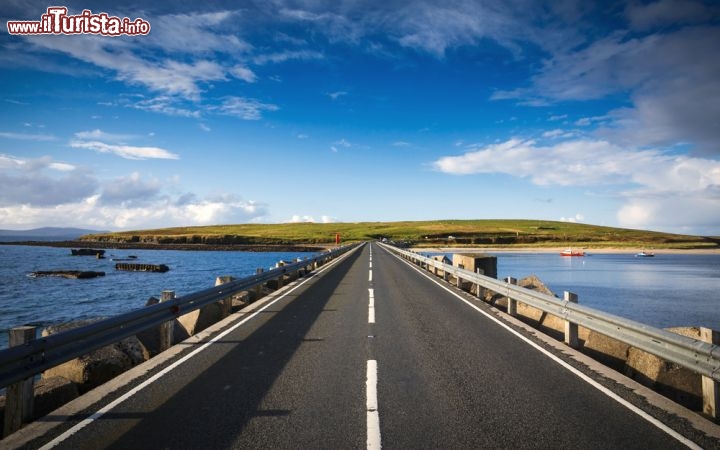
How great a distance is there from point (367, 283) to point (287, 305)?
6661 mm

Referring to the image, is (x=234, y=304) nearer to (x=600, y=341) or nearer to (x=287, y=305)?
(x=287, y=305)

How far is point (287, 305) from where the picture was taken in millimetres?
12445

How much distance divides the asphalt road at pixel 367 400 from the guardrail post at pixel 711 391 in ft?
3.06

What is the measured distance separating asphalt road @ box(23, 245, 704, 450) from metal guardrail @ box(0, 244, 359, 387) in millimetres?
984

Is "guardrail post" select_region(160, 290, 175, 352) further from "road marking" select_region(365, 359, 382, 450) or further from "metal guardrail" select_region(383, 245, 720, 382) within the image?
"metal guardrail" select_region(383, 245, 720, 382)

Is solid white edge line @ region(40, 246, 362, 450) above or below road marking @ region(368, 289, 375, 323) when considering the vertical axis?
above

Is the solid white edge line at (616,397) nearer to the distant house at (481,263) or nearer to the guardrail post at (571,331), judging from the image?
the guardrail post at (571,331)

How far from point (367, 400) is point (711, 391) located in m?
4.03

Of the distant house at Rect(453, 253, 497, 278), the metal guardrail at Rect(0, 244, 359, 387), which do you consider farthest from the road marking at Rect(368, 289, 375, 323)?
the distant house at Rect(453, 253, 497, 278)

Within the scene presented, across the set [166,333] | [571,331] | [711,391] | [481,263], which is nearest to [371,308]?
[571,331]

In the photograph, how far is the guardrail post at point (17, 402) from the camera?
4547 millimetres

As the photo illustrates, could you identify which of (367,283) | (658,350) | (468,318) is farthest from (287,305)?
(658,350)

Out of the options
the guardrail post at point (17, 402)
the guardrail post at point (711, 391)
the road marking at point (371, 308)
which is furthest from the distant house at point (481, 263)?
the guardrail post at point (17, 402)

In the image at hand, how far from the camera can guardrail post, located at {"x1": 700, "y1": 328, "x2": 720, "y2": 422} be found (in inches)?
184
